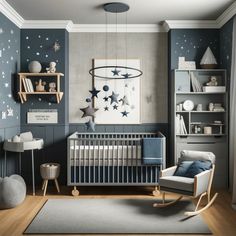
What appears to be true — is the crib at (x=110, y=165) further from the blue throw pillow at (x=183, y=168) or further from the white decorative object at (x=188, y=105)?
the white decorative object at (x=188, y=105)

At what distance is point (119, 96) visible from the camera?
4.79 metres

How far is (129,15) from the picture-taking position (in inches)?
169

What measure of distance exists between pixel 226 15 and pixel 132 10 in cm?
127

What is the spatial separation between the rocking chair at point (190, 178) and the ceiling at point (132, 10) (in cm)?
187

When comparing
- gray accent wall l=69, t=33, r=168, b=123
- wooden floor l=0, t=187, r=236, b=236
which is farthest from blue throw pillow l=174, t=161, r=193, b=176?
gray accent wall l=69, t=33, r=168, b=123

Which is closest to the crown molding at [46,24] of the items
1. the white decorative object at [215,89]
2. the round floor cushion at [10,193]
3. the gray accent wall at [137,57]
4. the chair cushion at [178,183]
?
the gray accent wall at [137,57]

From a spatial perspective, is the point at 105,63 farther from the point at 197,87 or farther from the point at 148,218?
the point at 148,218

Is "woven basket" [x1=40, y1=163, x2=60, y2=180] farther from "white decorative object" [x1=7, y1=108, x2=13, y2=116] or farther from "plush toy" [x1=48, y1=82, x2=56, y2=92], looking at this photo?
"plush toy" [x1=48, y1=82, x2=56, y2=92]

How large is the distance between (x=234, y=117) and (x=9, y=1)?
3.11 m

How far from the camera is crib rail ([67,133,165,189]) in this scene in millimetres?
4027

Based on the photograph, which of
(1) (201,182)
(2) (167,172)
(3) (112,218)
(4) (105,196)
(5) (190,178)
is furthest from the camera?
(4) (105,196)

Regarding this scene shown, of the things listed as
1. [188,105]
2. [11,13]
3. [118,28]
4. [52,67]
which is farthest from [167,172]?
[11,13]

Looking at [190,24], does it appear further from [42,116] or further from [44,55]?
[42,116]

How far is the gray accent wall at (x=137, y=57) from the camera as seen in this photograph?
15.8 ft
